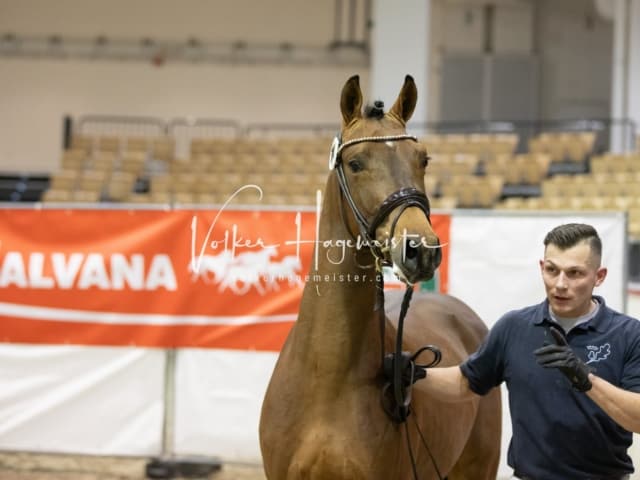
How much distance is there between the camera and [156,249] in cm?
625

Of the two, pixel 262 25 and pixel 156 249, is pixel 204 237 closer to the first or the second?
pixel 156 249

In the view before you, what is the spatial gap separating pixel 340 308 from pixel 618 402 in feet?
3.34

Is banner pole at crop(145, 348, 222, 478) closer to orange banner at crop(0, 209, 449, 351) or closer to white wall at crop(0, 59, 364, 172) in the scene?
orange banner at crop(0, 209, 449, 351)

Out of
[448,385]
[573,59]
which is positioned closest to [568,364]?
[448,385]

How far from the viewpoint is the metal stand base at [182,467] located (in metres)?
6.20

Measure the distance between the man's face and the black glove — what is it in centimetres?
19

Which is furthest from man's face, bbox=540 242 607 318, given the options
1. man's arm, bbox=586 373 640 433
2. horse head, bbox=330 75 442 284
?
horse head, bbox=330 75 442 284

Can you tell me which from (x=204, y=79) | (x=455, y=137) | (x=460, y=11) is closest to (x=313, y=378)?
(x=455, y=137)

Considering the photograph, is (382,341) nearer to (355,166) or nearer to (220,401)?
(355,166)

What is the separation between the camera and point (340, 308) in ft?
10.4

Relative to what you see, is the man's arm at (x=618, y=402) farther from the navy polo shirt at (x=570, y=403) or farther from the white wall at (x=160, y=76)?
the white wall at (x=160, y=76)

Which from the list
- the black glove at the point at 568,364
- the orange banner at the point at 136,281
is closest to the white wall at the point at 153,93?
the orange banner at the point at 136,281

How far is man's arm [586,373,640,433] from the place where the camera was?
103 inches

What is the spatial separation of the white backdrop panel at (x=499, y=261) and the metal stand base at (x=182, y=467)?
6.65 ft
